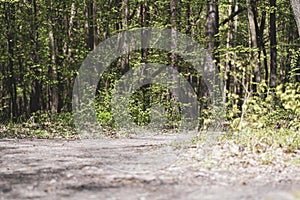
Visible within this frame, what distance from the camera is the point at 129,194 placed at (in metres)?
5.75

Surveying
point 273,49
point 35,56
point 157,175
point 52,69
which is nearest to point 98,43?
point 52,69

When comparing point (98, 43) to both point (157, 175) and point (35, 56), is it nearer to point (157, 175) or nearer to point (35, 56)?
point (35, 56)

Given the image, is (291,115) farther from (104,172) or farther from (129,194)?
(129,194)

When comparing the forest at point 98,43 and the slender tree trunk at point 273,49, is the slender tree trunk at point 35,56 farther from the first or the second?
the slender tree trunk at point 273,49

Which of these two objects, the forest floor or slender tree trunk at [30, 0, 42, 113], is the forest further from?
the forest floor

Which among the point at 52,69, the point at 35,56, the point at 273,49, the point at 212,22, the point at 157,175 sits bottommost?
the point at 157,175

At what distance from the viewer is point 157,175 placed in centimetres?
704

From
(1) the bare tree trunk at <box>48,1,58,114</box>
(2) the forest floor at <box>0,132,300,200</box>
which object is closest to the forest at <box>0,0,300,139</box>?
(1) the bare tree trunk at <box>48,1,58,114</box>

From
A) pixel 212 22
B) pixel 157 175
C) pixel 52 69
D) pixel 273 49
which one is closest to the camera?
pixel 157 175

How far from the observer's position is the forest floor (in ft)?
19.1

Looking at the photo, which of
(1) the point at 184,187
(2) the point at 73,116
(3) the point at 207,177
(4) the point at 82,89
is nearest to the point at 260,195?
(1) the point at 184,187

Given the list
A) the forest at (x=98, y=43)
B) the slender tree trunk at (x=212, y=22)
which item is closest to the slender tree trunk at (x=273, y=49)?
the forest at (x=98, y=43)

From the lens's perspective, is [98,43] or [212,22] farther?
[98,43]

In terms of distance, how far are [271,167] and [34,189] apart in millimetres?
3678
